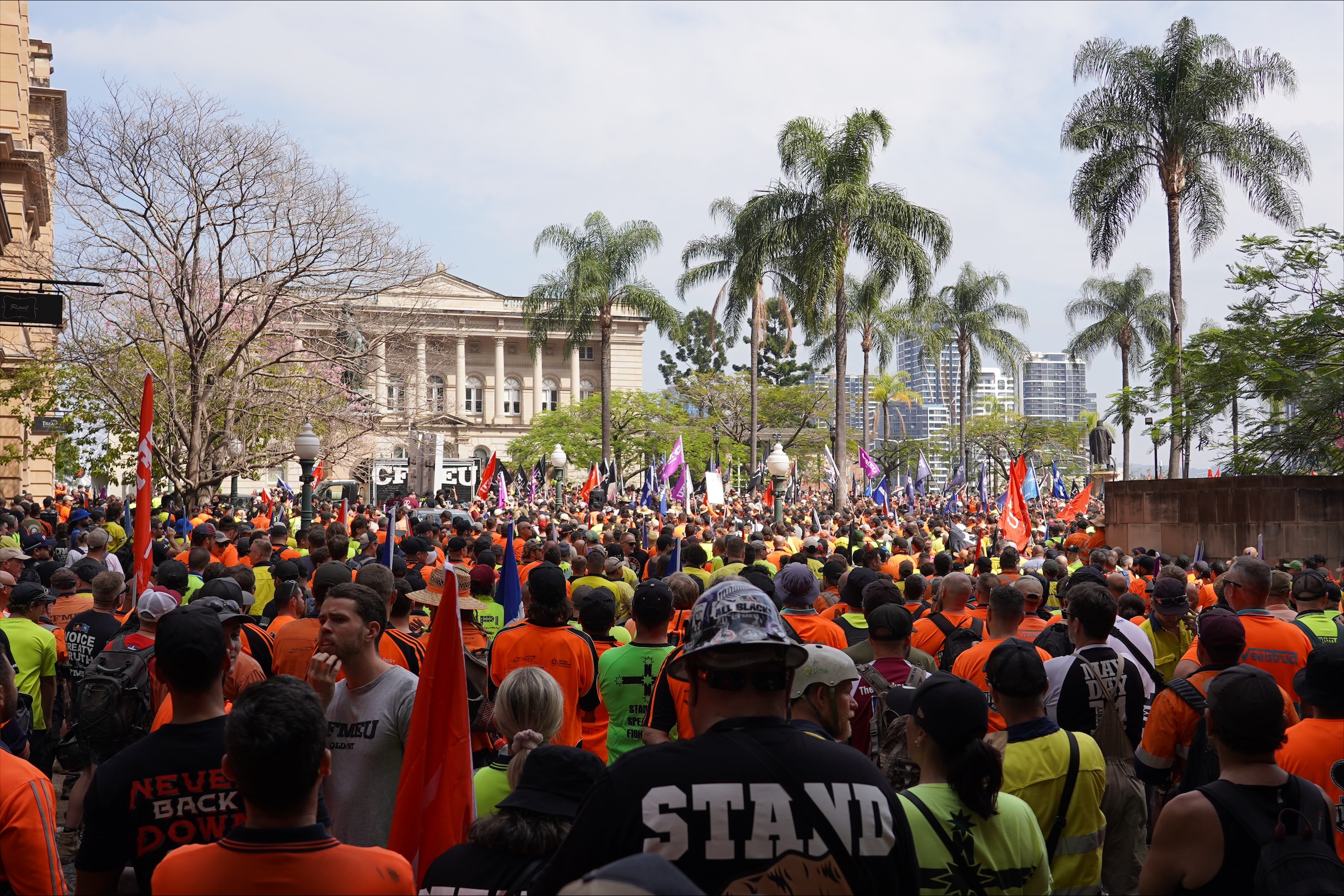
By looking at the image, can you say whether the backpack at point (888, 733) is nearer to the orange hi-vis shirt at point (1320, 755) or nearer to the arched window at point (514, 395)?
the orange hi-vis shirt at point (1320, 755)

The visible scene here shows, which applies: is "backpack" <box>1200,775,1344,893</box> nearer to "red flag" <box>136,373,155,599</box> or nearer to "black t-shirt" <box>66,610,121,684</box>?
"red flag" <box>136,373,155,599</box>

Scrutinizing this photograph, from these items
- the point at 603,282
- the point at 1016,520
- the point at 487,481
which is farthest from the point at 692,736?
the point at 603,282

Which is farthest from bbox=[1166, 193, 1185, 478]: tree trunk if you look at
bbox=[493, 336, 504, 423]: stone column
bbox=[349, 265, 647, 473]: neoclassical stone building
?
bbox=[493, 336, 504, 423]: stone column

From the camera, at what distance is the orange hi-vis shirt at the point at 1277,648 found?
632cm

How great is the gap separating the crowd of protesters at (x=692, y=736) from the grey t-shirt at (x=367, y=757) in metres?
0.01

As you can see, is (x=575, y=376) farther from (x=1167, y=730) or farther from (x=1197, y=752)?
(x=1197, y=752)

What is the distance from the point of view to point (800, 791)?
2.42 metres

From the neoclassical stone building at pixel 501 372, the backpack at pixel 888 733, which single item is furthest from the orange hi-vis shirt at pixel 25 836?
the neoclassical stone building at pixel 501 372

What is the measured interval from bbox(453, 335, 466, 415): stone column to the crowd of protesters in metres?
69.4

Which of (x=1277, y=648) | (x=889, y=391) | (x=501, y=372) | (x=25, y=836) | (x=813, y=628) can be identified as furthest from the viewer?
(x=501, y=372)

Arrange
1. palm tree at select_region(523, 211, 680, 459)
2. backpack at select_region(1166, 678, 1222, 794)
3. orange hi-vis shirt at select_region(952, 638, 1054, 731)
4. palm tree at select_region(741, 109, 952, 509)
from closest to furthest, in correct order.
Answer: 1. backpack at select_region(1166, 678, 1222, 794)
2. orange hi-vis shirt at select_region(952, 638, 1054, 731)
3. palm tree at select_region(741, 109, 952, 509)
4. palm tree at select_region(523, 211, 680, 459)

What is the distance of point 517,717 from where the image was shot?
4.05 meters

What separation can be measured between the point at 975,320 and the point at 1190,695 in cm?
5690

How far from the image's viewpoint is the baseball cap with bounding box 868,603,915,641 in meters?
5.82
